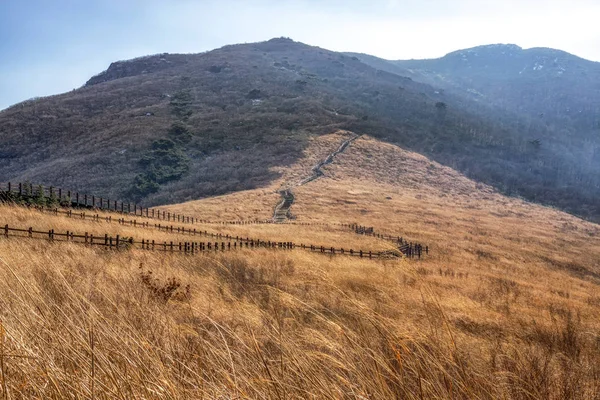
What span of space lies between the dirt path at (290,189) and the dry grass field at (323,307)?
1240mm

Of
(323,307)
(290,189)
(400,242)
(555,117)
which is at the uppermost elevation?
(555,117)

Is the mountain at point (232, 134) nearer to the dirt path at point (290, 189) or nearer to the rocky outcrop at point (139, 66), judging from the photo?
the rocky outcrop at point (139, 66)

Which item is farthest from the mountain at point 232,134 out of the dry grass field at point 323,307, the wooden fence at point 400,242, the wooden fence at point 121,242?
the wooden fence at point 121,242

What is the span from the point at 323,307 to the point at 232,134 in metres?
78.3

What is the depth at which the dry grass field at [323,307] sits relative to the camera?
267 centimetres

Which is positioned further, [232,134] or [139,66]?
[139,66]

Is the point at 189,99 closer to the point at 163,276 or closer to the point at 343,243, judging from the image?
the point at 343,243

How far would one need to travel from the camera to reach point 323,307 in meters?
3.38

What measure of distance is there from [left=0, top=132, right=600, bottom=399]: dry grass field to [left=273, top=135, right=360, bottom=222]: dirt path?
124cm

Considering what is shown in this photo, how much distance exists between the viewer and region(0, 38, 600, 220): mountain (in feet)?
211

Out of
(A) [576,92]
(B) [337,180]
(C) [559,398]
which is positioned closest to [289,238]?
(C) [559,398]

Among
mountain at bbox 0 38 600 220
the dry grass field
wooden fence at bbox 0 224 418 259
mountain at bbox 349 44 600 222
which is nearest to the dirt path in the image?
the dry grass field

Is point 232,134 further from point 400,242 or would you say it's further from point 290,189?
point 400,242

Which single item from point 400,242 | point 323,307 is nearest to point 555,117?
point 400,242
